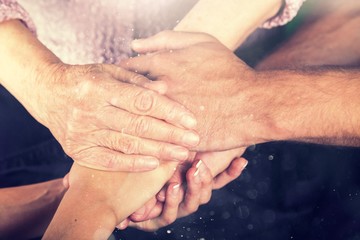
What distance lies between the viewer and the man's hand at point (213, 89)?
1083 mm

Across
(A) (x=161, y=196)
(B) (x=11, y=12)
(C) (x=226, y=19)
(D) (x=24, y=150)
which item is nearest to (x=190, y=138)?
(A) (x=161, y=196)

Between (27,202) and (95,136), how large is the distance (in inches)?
17.6

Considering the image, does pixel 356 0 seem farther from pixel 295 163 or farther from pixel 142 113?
pixel 142 113

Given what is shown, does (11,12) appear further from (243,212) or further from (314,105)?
(243,212)

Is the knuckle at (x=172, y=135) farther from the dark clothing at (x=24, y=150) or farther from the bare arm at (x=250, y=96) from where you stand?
the dark clothing at (x=24, y=150)

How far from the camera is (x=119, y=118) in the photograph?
996 mm

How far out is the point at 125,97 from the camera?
989 mm

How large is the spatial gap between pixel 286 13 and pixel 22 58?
79cm

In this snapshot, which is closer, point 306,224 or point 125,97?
point 125,97

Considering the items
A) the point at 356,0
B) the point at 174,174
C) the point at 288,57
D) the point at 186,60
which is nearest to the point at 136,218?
the point at 174,174

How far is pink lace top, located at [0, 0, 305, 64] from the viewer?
135 cm

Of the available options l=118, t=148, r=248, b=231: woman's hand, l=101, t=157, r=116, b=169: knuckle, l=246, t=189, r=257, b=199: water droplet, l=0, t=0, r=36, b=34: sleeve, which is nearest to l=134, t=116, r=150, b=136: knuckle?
l=101, t=157, r=116, b=169: knuckle

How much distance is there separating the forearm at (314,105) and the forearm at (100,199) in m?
0.30

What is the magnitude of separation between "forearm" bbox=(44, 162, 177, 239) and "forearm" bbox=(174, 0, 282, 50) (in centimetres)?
43
